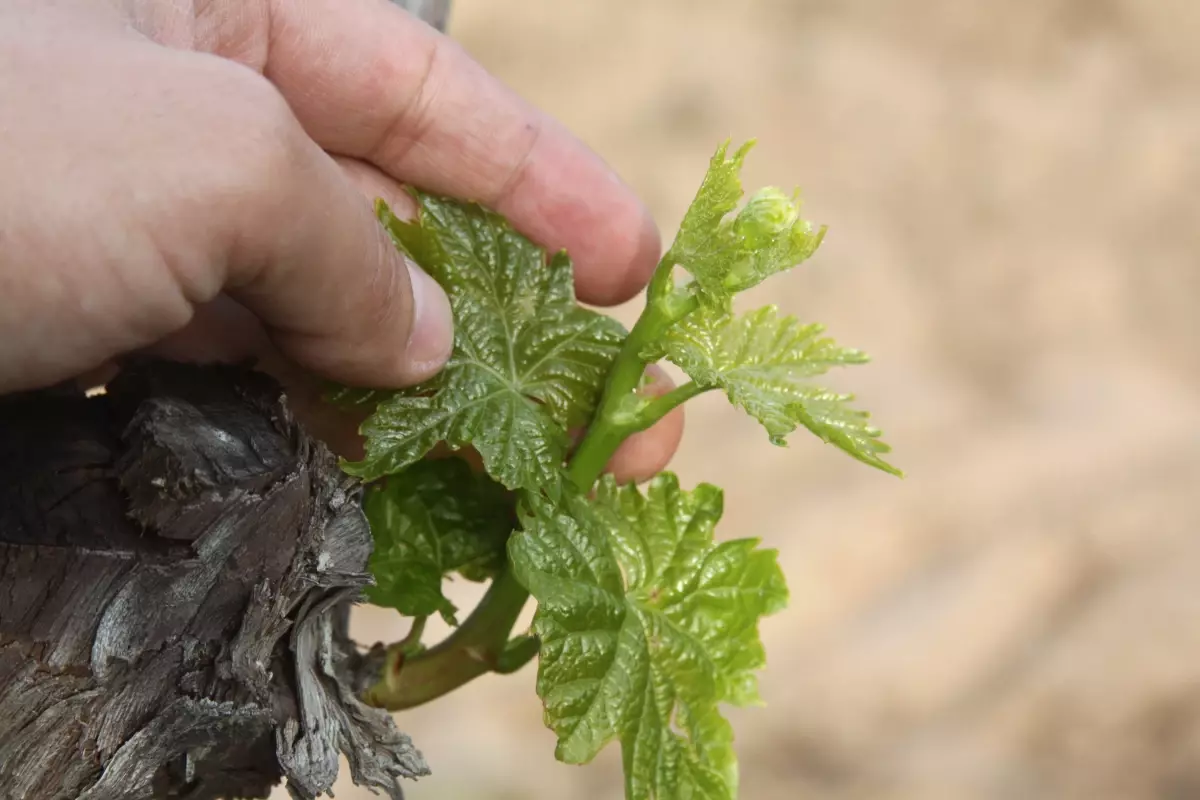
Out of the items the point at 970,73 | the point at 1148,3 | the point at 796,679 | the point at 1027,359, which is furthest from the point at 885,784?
the point at 1148,3

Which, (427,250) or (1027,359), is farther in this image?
(1027,359)

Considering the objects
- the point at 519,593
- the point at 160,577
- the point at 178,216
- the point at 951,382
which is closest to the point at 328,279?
the point at 178,216

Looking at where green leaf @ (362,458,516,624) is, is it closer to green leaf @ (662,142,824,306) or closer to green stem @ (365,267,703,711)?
green stem @ (365,267,703,711)

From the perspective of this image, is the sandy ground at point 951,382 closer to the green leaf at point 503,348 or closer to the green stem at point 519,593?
the green stem at point 519,593

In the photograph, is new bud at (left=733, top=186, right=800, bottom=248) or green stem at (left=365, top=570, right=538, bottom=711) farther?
green stem at (left=365, top=570, right=538, bottom=711)

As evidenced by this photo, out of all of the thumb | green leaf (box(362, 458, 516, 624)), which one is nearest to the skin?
the thumb

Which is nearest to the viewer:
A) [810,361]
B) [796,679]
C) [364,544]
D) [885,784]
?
[364,544]

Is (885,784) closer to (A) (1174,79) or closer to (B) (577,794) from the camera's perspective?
(B) (577,794)
